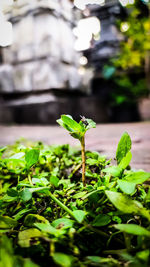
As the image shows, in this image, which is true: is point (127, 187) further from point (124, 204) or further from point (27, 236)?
point (27, 236)

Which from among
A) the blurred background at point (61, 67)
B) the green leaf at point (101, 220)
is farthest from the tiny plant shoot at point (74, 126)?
the blurred background at point (61, 67)

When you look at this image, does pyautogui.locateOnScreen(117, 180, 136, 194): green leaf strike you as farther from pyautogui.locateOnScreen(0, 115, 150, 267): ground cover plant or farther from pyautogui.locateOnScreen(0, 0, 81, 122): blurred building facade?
pyautogui.locateOnScreen(0, 0, 81, 122): blurred building facade

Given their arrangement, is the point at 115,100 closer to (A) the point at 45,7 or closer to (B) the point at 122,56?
(B) the point at 122,56

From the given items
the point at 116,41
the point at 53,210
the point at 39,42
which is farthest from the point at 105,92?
the point at 53,210

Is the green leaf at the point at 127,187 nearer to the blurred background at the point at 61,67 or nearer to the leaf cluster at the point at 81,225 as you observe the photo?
the leaf cluster at the point at 81,225

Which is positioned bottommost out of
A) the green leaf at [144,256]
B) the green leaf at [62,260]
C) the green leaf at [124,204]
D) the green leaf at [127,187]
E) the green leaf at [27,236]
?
the green leaf at [27,236]
